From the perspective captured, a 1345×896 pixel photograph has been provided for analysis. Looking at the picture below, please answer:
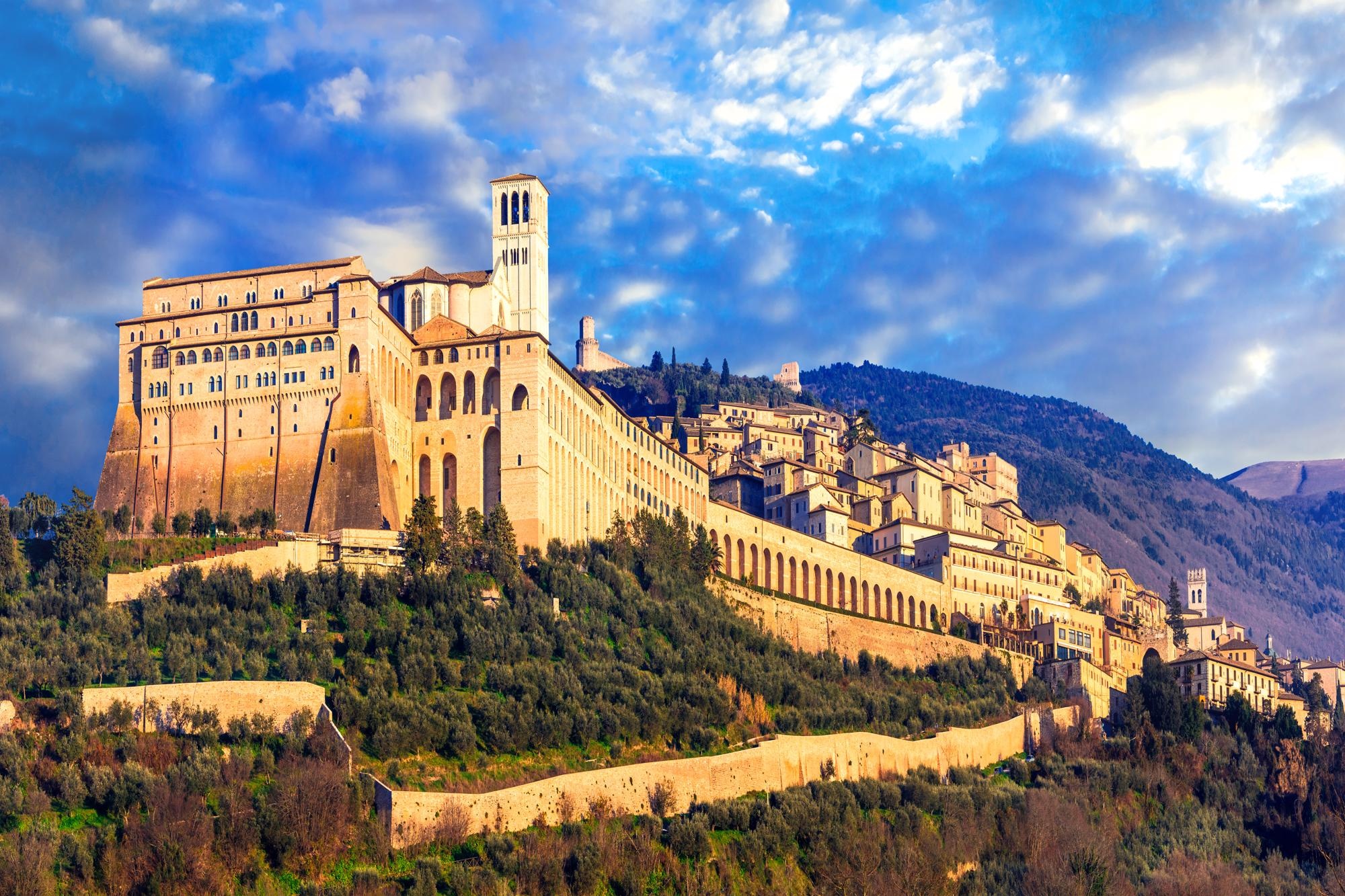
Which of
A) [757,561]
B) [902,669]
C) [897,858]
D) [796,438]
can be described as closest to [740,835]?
[897,858]

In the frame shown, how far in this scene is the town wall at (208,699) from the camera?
56281mm

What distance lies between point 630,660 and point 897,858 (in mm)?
14051

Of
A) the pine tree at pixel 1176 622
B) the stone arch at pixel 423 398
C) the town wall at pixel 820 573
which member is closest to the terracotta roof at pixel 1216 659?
the pine tree at pixel 1176 622

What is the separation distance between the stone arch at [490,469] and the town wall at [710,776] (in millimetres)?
19784

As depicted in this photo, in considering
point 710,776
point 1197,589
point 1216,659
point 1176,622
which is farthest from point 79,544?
point 1197,589

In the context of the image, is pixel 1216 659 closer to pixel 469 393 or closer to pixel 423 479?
pixel 469 393

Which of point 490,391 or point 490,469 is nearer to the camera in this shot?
point 490,469

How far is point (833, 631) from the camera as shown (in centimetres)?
8506

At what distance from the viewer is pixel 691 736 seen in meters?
65.1

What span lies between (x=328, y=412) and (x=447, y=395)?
5.89 meters

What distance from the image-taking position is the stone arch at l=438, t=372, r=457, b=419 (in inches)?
3209

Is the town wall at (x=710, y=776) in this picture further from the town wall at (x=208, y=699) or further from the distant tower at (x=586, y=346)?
the distant tower at (x=586, y=346)

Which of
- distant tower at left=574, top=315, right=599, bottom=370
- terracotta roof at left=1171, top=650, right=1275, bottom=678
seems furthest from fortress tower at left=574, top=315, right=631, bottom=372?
terracotta roof at left=1171, top=650, right=1275, bottom=678

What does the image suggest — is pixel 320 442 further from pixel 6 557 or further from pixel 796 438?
pixel 796 438
